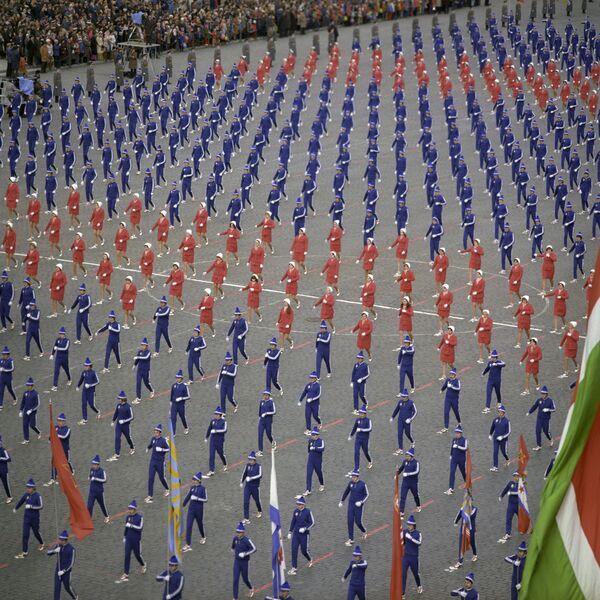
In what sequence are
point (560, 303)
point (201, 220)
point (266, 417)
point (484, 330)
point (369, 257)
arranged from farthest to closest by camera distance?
1. point (201, 220)
2. point (369, 257)
3. point (560, 303)
4. point (484, 330)
5. point (266, 417)

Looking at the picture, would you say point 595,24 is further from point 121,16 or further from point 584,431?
point 584,431

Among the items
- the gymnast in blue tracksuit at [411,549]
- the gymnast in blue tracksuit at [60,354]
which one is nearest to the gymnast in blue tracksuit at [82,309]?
the gymnast in blue tracksuit at [60,354]

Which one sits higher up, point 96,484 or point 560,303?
point 560,303

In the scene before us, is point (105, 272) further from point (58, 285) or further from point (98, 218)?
point (98, 218)

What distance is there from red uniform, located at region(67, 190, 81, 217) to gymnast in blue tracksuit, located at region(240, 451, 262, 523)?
17809 mm

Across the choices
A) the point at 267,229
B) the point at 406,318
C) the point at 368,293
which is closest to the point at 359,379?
the point at 406,318

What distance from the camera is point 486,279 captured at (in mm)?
33781

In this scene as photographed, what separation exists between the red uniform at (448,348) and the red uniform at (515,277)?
16.0ft

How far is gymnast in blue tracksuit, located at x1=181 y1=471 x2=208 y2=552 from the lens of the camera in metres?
20.9

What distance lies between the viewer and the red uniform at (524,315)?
2875 centimetres

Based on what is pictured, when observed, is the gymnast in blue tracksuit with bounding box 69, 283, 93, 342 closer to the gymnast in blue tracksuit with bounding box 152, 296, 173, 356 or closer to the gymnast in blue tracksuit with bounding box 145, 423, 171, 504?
the gymnast in blue tracksuit with bounding box 152, 296, 173, 356

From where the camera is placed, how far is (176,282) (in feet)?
102

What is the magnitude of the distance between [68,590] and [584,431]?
1204 centimetres

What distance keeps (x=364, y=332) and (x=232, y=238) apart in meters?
7.47
